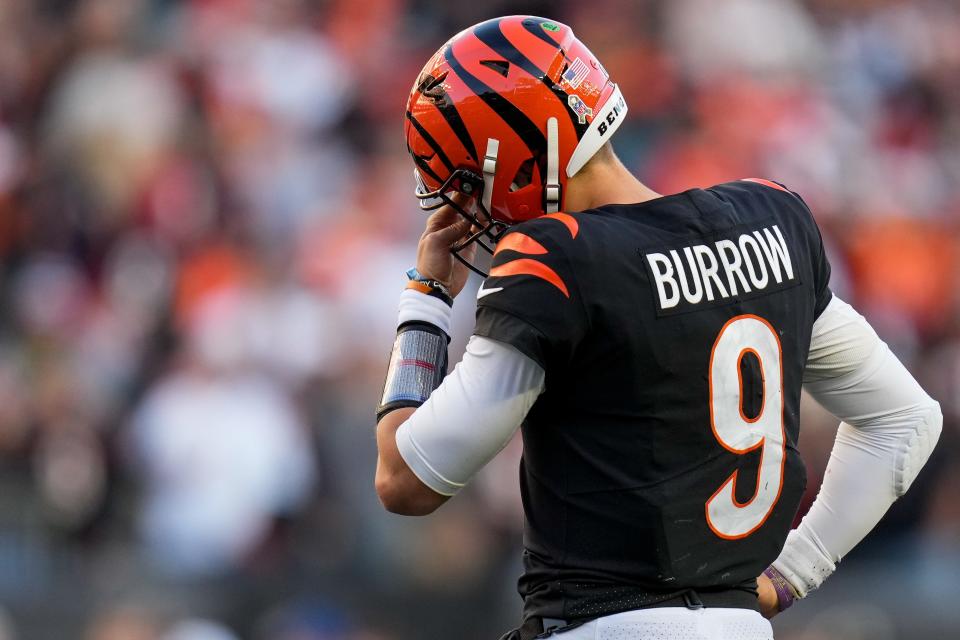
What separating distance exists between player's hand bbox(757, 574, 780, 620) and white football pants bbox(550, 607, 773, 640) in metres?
0.40

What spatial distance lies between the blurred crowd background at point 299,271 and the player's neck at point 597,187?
13.2 feet

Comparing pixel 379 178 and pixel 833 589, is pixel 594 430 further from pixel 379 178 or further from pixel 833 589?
pixel 379 178

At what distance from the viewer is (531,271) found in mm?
2709

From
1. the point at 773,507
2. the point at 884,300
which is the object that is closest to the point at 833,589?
the point at 884,300

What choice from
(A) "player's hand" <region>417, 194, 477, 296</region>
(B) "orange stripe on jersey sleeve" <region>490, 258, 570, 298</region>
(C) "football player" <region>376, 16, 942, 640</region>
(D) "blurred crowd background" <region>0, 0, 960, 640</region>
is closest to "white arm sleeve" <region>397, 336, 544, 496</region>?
(C) "football player" <region>376, 16, 942, 640</region>

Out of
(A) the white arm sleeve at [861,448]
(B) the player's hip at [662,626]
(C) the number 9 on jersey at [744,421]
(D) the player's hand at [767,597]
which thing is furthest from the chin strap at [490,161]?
(D) the player's hand at [767,597]

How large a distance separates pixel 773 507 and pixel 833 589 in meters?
4.09

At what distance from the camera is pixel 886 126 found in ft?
32.3

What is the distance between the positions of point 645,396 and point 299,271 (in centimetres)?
607

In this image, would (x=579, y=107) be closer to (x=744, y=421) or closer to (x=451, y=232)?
(x=451, y=232)

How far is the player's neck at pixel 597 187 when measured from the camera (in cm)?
306

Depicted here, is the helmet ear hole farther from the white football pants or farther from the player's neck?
the white football pants

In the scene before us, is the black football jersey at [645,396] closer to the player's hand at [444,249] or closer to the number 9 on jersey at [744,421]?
the number 9 on jersey at [744,421]

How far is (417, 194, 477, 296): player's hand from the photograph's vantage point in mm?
3213
